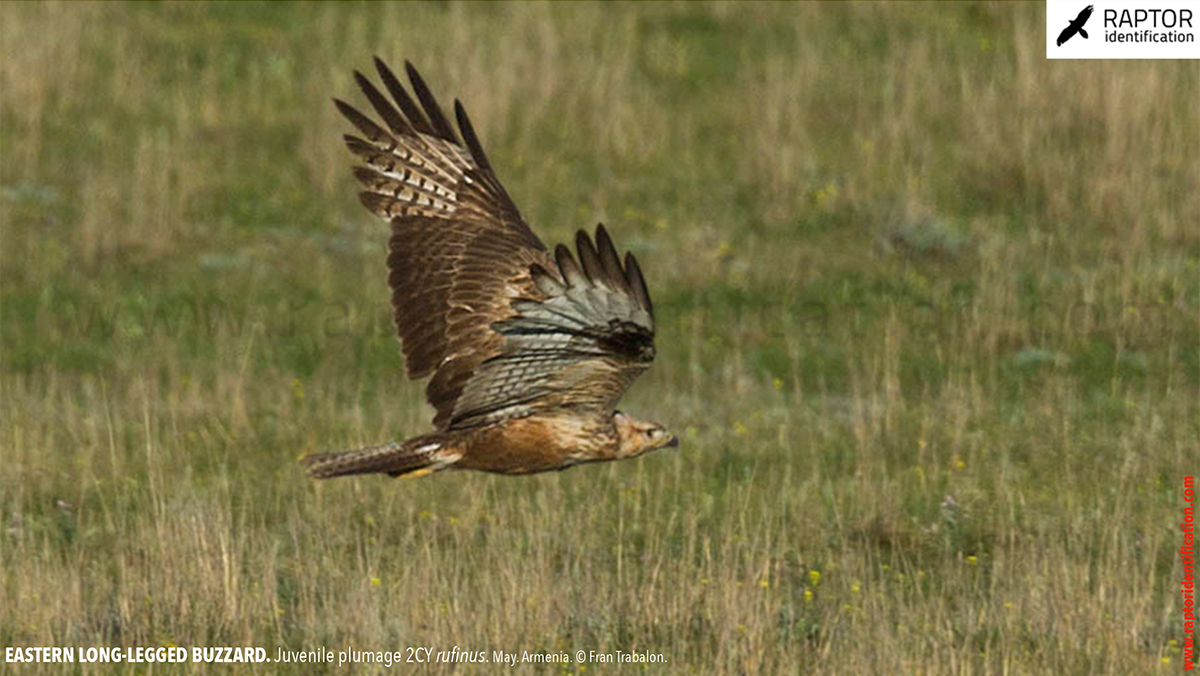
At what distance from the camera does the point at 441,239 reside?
9055 mm

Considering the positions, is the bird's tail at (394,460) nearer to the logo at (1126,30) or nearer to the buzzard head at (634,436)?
the buzzard head at (634,436)

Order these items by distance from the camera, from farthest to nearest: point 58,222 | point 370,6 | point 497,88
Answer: point 370,6
point 497,88
point 58,222

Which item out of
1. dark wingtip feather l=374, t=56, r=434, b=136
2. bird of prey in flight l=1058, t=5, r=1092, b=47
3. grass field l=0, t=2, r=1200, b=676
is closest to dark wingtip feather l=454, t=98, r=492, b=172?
dark wingtip feather l=374, t=56, r=434, b=136

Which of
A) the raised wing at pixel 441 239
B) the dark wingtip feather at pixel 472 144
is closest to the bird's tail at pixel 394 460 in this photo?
the raised wing at pixel 441 239

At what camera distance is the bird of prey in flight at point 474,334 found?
8250 millimetres

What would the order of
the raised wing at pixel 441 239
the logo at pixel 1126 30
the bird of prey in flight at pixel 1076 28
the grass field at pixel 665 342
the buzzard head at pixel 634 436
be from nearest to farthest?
the buzzard head at pixel 634 436 < the raised wing at pixel 441 239 < the grass field at pixel 665 342 < the logo at pixel 1126 30 < the bird of prey in flight at pixel 1076 28

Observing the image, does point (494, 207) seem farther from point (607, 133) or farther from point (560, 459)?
point (607, 133)

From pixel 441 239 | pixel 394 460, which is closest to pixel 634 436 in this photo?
pixel 394 460

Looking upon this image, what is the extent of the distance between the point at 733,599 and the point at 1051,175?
8.65m

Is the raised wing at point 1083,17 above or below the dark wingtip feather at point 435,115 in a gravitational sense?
above

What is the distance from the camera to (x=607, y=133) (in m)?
17.4

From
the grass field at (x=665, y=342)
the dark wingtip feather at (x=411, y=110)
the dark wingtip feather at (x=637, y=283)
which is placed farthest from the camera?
the dark wingtip feather at (x=411, y=110)

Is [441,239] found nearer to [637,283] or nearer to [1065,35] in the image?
[637,283]

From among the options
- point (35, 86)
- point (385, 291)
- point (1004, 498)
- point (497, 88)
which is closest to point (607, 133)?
point (497, 88)
